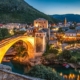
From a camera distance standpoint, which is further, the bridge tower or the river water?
the bridge tower

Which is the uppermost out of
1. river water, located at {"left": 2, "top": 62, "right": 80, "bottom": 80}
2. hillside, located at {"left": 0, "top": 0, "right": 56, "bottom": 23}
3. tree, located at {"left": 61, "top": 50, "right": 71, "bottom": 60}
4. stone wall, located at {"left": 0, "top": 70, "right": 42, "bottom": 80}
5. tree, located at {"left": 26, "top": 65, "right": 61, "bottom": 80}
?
hillside, located at {"left": 0, "top": 0, "right": 56, "bottom": 23}

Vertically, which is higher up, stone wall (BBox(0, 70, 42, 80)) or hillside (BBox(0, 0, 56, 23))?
hillside (BBox(0, 0, 56, 23))

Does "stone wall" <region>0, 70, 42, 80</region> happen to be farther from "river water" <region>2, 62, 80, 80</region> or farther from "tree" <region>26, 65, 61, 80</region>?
"river water" <region>2, 62, 80, 80</region>

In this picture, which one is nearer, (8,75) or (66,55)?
(8,75)

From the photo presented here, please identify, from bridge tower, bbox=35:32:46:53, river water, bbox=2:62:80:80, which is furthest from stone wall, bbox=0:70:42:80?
bridge tower, bbox=35:32:46:53

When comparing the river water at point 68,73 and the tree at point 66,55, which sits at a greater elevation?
the tree at point 66,55

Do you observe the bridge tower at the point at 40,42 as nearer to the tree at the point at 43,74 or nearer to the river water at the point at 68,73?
the river water at the point at 68,73

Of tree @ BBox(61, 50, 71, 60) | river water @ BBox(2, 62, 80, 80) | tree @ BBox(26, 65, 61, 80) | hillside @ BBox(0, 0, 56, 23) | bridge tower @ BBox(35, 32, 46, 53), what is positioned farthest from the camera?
hillside @ BBox(0, 0, 56, 23)

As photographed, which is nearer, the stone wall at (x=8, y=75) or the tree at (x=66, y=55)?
the stone wall at (x=8, y=75)

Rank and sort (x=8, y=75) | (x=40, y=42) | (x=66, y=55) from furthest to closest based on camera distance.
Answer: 1. (x=40, y=42)
2. (x=66, y=55)
3. (x=8, y=75)

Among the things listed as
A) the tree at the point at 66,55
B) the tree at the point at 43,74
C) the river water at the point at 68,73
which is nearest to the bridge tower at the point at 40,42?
the tree at the point at 66,55

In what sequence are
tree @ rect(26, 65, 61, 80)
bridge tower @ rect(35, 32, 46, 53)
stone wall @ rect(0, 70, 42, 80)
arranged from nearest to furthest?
1. stone wall @ rect(0, 70, 42, 80)
2. tree @ rect(26, 65, 61, 80)
3. bridge tower @ rect(35, 32, 46, 53)

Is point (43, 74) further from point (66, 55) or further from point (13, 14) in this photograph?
point (13, 14)

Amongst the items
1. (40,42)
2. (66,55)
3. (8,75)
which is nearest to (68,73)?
(66,55)
